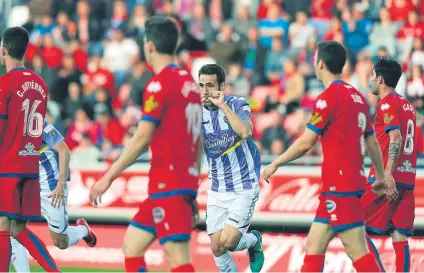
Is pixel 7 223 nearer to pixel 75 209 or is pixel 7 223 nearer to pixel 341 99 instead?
pixel 341 99

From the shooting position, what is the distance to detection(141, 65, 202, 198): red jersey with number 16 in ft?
25.6

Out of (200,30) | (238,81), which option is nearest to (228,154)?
(238,81)

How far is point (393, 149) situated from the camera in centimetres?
1025

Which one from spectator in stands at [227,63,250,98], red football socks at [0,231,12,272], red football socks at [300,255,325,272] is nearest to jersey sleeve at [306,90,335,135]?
red football socks at [300,255,325,272]

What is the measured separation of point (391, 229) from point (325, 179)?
233 centimetres

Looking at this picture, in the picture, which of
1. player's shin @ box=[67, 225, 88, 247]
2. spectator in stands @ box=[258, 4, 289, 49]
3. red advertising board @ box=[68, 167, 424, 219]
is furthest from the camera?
spectator in stands @ box=[258, 4, 289, 49]

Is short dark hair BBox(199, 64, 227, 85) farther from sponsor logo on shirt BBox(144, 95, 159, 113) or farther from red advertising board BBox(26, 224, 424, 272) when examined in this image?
red advertising board BBox(26, 224, 424, 272)

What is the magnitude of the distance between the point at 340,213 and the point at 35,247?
10.1 feet

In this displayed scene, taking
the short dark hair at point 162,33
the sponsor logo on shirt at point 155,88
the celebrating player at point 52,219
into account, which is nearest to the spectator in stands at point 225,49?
the celebrating player at point 52,219

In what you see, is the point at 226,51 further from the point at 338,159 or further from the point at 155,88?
the point at 155,88

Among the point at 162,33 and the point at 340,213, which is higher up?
the point at 162,33

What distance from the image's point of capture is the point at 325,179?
29.0ft

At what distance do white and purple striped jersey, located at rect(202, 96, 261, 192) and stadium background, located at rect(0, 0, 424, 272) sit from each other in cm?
316

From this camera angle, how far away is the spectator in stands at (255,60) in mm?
19797
